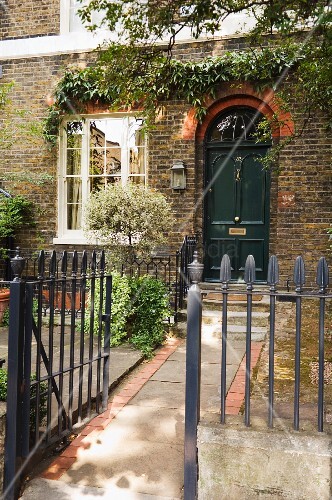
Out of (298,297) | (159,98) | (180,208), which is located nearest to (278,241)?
(180,208)

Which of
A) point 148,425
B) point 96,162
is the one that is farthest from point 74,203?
point 148,425

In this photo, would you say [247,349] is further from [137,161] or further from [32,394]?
[137,161]

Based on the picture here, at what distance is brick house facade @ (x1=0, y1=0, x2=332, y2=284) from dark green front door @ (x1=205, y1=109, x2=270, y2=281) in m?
0.17

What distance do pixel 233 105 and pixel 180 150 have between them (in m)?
1.19

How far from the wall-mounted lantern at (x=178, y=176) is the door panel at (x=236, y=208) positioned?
20.3 inches

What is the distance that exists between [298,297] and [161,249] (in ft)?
19.6

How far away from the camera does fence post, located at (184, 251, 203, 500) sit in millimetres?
Result: 2447

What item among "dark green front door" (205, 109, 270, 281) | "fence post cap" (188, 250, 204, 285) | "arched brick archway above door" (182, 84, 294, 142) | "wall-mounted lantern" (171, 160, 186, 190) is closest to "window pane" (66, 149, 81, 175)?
"wall-mounted lantern" (171, 160, 186, 190)

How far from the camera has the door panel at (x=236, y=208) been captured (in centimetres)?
838

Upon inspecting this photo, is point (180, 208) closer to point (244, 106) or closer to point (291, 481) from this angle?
point (244, 106)

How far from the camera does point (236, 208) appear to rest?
8.48 m

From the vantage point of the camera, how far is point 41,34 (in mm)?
9242

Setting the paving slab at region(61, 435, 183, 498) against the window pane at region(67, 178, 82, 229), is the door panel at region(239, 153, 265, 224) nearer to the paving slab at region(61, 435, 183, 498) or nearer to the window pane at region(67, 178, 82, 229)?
the window pane at region(67, 178, 82, 229)

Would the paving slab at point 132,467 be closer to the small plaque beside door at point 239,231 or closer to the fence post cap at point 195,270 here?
the fence post cap at point 195,270
